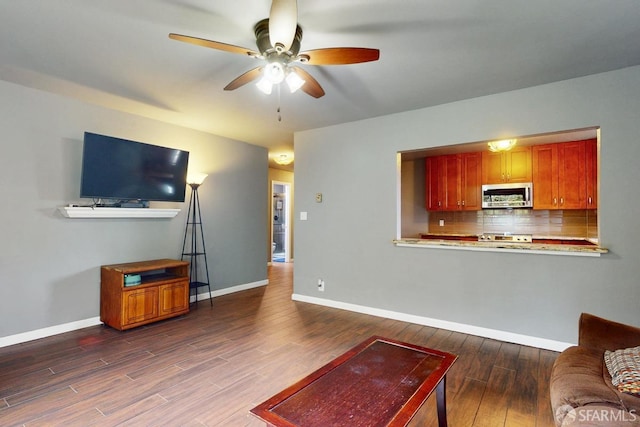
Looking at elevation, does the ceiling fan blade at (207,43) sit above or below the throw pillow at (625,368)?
above

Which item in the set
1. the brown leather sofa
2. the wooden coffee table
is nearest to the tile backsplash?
the brown leather sofa

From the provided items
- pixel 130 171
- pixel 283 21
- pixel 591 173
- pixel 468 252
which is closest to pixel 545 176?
pixel 591 173

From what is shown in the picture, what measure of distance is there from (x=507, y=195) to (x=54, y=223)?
610 cm

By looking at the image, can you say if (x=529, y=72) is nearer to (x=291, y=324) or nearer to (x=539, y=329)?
(x=539, y=329)

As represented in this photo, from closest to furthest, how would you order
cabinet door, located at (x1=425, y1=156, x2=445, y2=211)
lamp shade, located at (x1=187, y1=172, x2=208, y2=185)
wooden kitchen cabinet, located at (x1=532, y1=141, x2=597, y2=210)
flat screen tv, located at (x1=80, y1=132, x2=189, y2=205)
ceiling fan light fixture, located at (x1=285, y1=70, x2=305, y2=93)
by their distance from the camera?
ceiling fan light fixture, located at (x1=285, y1=70, x2=305, y2=93) < flat screen tv, located at (x1=80, y1=132, x2=189, y2=205) < lamp shade, located at (x1=187, y1=172, x2=208, y2=185) < wooden kitchen cabinet, located at (x1=532, y1=141, x2=597, y2=210) < cabinet door, located at (x1=425, y1=156, x2=445, y2=211)

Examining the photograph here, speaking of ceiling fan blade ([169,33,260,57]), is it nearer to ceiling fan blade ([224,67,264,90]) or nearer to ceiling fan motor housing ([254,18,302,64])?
ceiling fan motor housing ([254,18,302,64])

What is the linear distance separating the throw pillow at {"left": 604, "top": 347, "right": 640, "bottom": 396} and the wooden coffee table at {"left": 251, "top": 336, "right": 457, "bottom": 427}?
28.9 inches

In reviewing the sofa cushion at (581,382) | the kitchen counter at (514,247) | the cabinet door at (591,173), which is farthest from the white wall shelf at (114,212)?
the cabinet door at (591,173)

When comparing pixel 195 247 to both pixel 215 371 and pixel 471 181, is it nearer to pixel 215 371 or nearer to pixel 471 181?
pixel 215 371

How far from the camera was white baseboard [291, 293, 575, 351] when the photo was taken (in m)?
2.96

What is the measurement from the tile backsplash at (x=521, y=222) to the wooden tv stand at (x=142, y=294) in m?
4.60

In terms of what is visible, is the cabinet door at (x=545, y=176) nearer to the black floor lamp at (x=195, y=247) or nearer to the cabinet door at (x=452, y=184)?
the cabinet door at (x=452, y=184)

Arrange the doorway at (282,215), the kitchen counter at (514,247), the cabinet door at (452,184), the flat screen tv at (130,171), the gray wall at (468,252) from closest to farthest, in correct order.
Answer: the gray wall at (468,252)
the kitchen counter at (514,247)
the flat screen tv at (130,171)
the cabinet door at (452,184)
the doorway at (282,215)

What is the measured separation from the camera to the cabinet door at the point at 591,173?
4.40m
